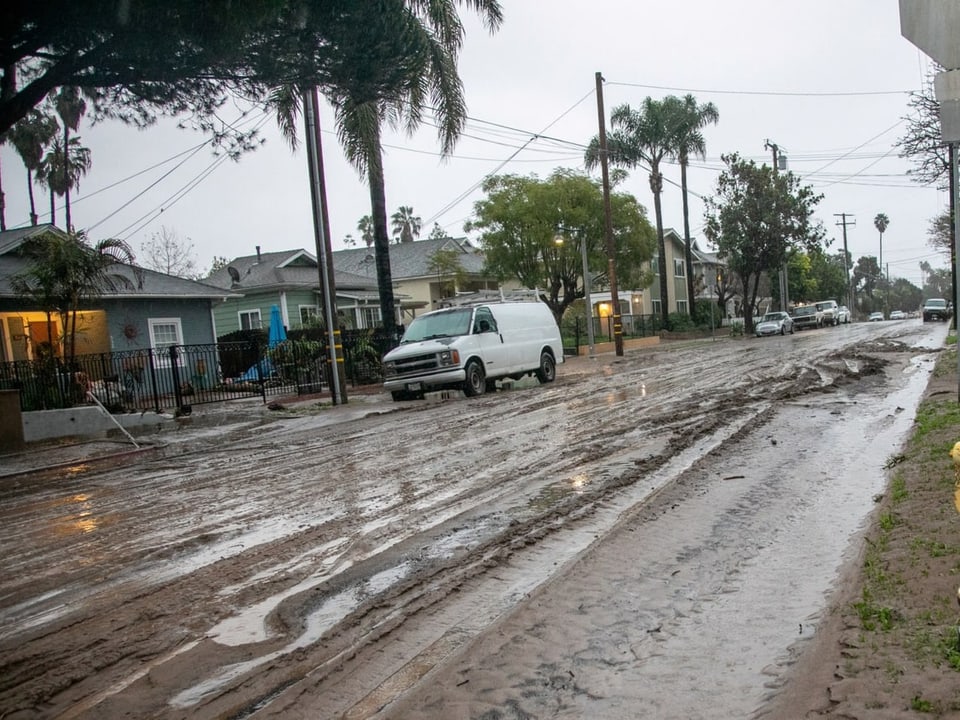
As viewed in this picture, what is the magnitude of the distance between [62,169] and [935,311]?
54161 mm

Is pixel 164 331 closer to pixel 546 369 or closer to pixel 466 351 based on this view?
pixel 466 351

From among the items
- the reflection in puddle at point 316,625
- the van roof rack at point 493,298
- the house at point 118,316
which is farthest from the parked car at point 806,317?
the reflection in puddle at point 316,625

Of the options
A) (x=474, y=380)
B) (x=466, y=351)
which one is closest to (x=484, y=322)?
(x=466, y=351)

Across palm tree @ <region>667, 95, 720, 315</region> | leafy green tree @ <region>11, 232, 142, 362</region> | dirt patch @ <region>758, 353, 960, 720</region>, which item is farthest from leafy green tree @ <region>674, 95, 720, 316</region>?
dirt patch @ <region>758, 353, 960, 720</region>

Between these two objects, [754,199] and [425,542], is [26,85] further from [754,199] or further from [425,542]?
[754,199]

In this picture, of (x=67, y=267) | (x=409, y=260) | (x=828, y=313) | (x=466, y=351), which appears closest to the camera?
(x=67, y=267)

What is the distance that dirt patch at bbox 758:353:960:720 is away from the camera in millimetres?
3115

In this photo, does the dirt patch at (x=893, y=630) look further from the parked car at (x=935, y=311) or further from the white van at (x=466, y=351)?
the parked car at (x=935, y=311)

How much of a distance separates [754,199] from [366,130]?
3482cm

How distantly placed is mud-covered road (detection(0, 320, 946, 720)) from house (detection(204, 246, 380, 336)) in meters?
23.2

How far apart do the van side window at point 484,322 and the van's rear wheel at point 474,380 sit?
2.79ft

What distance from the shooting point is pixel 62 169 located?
48594 mm

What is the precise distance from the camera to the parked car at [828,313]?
190 ft

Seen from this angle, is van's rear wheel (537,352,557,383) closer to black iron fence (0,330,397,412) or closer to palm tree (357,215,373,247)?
black iron fence (0,330,397,412)
